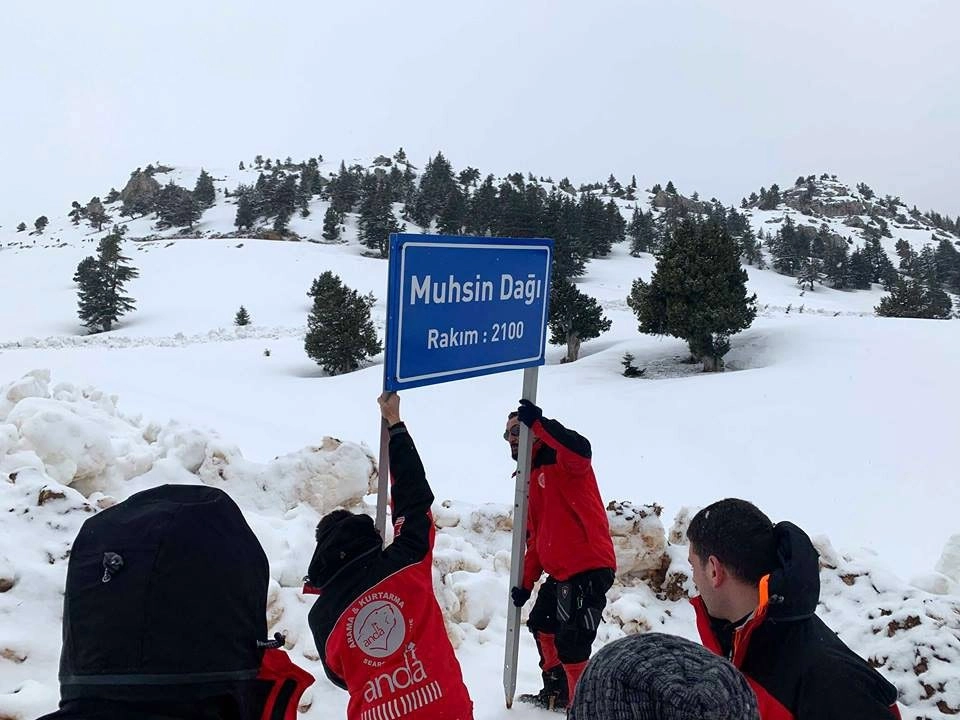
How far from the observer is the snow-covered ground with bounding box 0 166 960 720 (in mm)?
3412

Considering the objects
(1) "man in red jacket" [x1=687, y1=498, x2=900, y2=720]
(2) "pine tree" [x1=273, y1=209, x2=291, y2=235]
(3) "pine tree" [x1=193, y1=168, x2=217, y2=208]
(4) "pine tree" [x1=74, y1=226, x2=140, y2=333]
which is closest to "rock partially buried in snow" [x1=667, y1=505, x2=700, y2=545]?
(1) "man in red jacket" [x1=687, y1=498, x2=900, y2=720]

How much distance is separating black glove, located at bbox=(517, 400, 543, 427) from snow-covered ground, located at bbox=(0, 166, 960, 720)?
4.80 feet

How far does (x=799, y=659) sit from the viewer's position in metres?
1.70

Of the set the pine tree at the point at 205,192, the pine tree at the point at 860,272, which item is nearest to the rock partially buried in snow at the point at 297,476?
the pine tree at the point at 860,272

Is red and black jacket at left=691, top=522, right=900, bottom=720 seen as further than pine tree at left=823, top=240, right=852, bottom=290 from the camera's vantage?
No

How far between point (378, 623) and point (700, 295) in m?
19.8

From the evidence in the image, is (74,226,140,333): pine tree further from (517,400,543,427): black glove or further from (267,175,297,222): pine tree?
(517,400,543,427): black glove

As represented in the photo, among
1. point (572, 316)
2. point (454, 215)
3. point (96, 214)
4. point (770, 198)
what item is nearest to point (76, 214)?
point (96, 214)

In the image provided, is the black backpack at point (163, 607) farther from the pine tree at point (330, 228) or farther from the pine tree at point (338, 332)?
the pine tree at point (330, 228)

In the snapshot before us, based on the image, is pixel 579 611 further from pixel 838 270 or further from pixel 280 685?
→ pixel 838 270

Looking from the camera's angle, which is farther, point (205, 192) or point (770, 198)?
point (770, 198)

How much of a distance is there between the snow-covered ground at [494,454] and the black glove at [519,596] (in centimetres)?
56

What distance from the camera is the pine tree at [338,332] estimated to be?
22219 mm

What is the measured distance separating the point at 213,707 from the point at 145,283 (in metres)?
43.2
